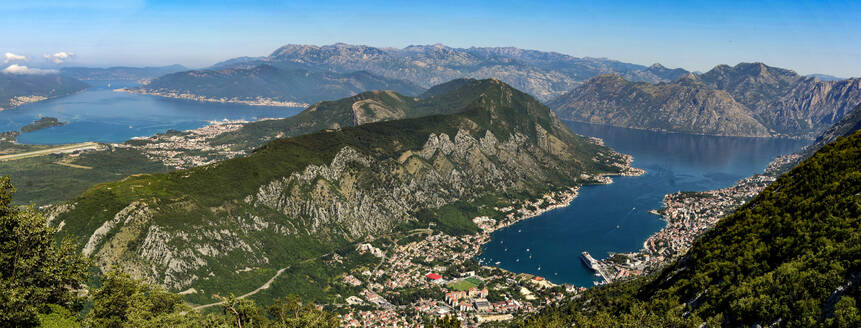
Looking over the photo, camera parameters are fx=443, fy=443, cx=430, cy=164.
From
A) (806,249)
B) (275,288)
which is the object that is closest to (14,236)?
(806,249)

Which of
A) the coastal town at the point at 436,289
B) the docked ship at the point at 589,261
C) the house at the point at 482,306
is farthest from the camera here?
the docked ship at the point at 589,261

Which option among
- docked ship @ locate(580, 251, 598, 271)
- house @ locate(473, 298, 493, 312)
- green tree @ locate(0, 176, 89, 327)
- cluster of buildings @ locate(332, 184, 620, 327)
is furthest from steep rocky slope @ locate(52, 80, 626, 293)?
green tree @ locate(0, 176, 89, 327)

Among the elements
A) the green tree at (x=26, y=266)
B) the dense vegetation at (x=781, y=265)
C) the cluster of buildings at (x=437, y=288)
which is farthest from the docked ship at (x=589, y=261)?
the green tree at (x=26, y=266)

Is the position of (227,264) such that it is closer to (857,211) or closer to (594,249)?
(594,249)

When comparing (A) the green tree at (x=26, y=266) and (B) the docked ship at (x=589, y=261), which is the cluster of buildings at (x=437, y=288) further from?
(A) the green tree at (x=26, y=266)

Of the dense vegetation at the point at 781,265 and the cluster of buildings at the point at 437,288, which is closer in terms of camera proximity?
the dense vegetation at the point at 781,265

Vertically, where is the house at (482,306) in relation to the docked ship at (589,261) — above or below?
below
